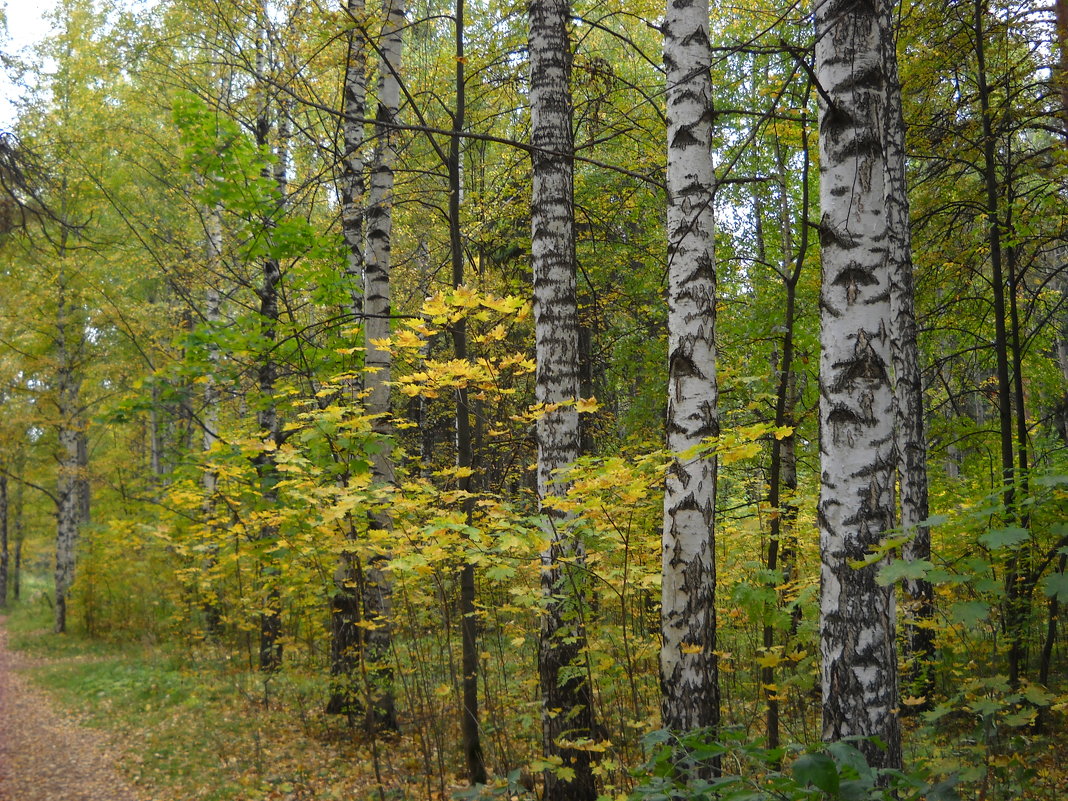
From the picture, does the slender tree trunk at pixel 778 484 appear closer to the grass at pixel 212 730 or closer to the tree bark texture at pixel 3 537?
the grass at pixel 212 730

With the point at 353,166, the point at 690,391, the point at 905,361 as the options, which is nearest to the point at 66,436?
the point at 353,166

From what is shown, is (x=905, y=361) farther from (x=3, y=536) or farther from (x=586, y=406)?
(x=3, y=536)

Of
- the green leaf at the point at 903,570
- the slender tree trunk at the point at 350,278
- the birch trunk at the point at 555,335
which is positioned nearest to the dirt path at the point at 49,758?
the slender tree trunk at the point at 350,278

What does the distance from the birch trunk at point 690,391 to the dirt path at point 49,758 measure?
555cm

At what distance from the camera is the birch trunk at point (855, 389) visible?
2494 millimetres

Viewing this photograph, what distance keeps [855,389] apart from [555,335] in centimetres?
247

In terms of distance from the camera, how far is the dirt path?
6.15m

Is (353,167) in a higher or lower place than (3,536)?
higher

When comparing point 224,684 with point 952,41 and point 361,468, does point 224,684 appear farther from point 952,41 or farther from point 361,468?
point 952,41

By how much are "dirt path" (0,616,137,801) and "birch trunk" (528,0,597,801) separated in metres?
4.31

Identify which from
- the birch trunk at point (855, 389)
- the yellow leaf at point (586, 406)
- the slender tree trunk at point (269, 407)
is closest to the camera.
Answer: the birch trunk at point (855, 389)

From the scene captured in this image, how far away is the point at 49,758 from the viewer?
7176mm

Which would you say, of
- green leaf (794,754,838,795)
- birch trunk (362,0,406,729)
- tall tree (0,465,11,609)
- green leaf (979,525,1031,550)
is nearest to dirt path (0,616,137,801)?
birch trunk (362,0,406,729)

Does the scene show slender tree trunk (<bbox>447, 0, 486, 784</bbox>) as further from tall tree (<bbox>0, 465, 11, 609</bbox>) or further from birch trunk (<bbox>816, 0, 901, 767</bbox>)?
tall tree (<bbox>0, 465, 11, 609</bbox>)
